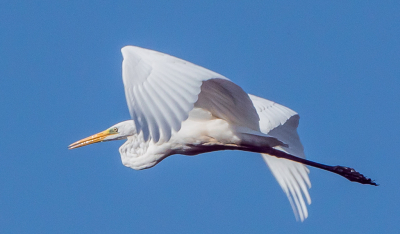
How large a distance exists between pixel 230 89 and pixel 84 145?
126 inches

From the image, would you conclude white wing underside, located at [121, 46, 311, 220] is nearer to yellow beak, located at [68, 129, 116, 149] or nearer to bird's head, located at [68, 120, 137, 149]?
A: bird's head, located at [68, 120, 137, 149]

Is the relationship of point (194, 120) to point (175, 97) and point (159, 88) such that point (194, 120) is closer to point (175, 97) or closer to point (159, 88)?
point (159, 88)

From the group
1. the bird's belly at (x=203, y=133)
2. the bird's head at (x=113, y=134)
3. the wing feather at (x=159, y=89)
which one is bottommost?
the wing feather at (x=159, y=89)

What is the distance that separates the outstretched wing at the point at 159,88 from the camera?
16.3ft

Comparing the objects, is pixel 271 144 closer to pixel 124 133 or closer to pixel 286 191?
pixel 286 191

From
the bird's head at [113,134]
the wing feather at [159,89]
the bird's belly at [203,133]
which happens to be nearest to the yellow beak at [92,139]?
the bird's head at [113,134]

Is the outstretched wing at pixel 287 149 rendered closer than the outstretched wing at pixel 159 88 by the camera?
No

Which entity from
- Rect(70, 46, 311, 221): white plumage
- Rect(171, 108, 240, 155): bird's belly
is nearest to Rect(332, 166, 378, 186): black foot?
Rect(70, 46, 311, 221): white plumage

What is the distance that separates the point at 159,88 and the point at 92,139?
12.9 feet

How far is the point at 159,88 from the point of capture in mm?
5254

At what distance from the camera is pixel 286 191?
827 centimetres

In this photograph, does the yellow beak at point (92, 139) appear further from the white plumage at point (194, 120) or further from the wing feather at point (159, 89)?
the wing feather at point (159, 89)

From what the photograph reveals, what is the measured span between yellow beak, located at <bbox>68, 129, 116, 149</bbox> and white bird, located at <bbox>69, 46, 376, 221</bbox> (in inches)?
0.5

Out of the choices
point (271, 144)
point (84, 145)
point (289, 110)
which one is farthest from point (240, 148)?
point (84, 145)
